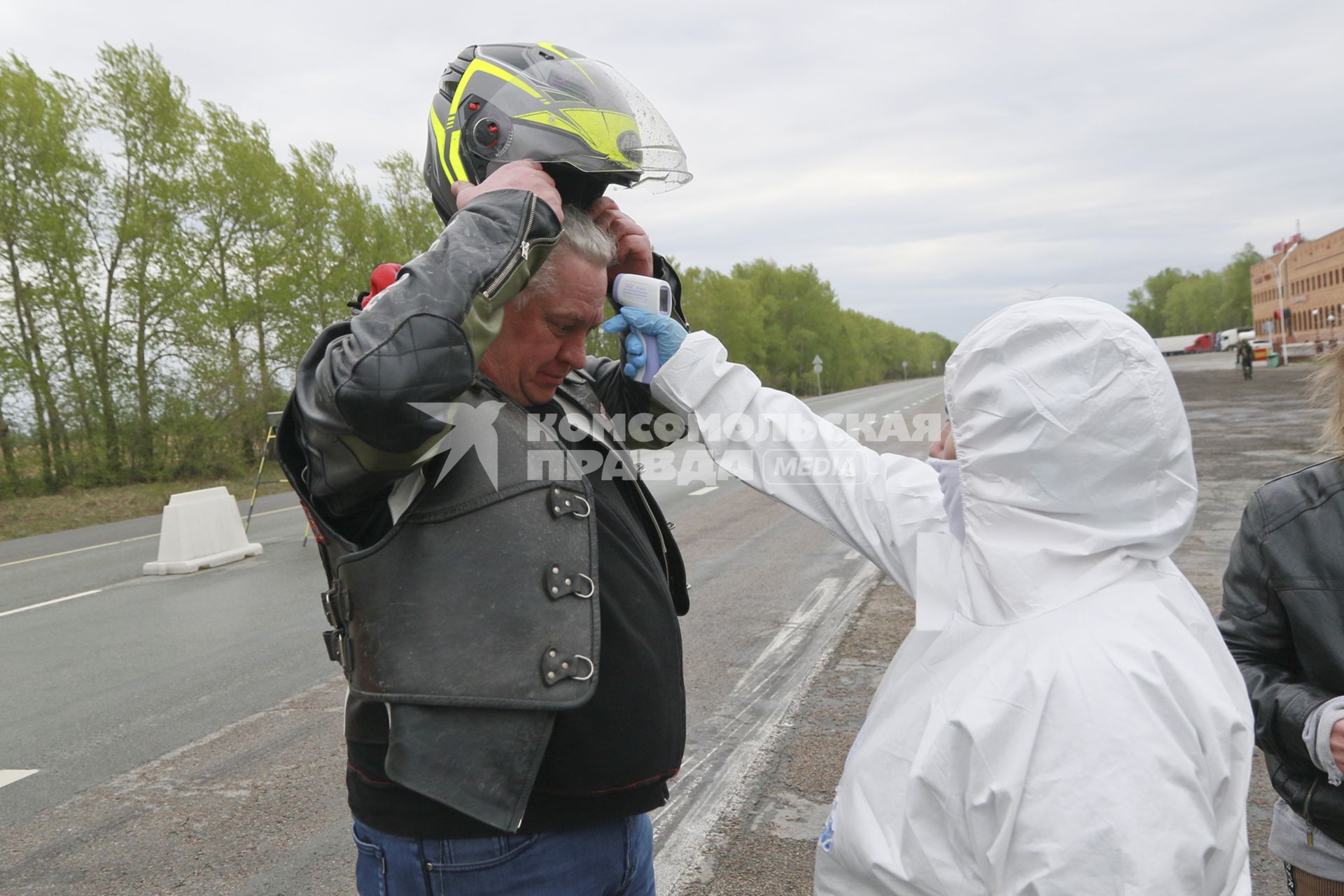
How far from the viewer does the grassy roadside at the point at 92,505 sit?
53.6 feet

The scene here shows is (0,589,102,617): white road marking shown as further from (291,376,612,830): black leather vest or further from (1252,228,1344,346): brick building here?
(1252,228,1344,346): brick building

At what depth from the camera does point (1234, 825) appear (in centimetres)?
136

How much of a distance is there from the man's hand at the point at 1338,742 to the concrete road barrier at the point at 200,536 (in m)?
10.8

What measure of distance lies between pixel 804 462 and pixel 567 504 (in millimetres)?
533

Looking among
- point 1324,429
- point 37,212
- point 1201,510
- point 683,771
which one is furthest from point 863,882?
point 37,212

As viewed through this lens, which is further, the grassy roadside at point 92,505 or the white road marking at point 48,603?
the grassy roadside at point 92,505

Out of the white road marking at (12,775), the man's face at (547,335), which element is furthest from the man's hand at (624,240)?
the white road marking at (12,775)

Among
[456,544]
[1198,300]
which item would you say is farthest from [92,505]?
[1198,300]

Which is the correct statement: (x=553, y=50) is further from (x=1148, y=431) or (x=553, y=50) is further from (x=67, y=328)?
(x=67, y=328)

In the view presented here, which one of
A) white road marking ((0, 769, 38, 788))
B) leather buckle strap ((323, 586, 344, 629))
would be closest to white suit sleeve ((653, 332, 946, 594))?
leather buckle strap ((323, 586, 344, 629))

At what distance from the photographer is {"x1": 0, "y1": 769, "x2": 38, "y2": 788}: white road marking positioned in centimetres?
458

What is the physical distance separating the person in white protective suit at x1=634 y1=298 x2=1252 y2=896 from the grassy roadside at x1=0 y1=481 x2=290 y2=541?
1711 centimetres

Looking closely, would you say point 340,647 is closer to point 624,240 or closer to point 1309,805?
point 624,240

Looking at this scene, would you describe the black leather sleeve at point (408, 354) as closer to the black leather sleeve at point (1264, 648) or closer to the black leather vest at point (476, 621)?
the black leather vest at point (476, 621)
